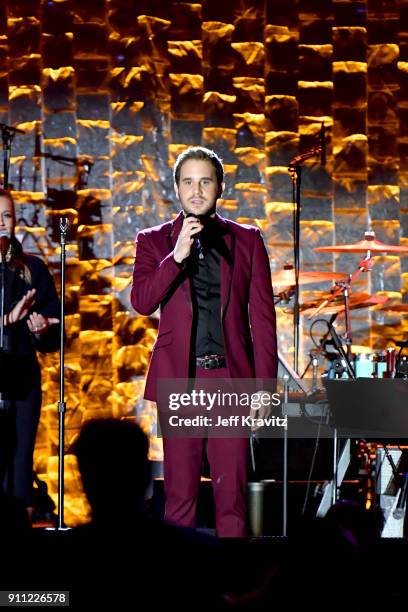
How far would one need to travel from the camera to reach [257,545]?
2139mm

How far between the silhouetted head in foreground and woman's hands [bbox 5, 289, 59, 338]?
6.75 ft

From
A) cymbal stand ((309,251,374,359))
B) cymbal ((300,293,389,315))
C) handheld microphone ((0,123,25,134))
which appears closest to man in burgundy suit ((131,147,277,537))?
cymbal stand ((309,251,374,359))

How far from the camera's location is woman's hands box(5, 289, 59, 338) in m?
3.81

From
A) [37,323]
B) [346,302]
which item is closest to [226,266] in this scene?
[37,323]

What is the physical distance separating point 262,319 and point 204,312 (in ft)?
0.73

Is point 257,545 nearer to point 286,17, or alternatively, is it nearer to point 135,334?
point 135,334

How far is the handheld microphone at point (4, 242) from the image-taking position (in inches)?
151

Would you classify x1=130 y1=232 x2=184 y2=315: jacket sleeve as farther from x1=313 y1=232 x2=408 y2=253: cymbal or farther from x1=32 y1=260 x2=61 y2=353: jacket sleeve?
x1=313 y1=232 x2=408 y2=253: cymbal

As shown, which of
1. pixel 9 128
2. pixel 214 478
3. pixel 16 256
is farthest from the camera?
pixel 9 128

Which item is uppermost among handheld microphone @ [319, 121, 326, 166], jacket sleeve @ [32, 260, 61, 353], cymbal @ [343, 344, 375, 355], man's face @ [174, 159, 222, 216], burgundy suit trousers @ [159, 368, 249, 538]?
handheld microphone @ [319, 121, 326, 166]

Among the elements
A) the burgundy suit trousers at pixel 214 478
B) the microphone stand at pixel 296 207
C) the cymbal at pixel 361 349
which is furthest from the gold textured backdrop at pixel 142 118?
the burgundy suit trousers at pixel 214 478

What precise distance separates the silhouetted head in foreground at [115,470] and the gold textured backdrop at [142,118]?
395 cm

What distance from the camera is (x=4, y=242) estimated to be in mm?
3844

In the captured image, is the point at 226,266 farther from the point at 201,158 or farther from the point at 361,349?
the point at 361,349
